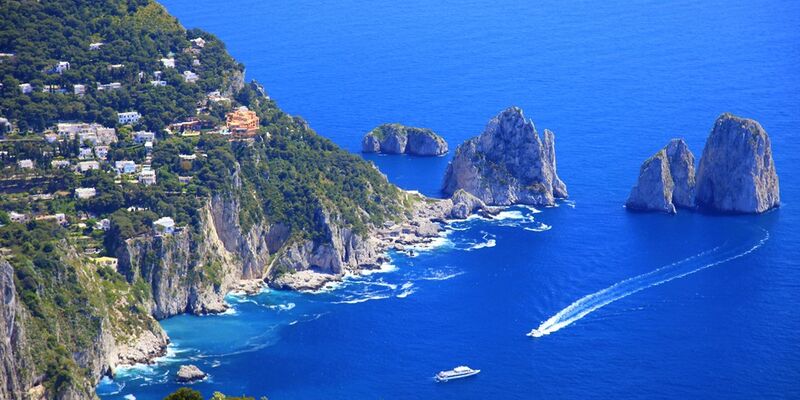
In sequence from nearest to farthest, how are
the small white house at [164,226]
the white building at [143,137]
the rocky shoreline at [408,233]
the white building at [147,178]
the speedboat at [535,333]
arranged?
the speedboat at [535,333], the small white house at [164,226], the white building at [147,178], the rocky shoreline at [408,233], the white building at [143,137]

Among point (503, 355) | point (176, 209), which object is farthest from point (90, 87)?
point (503, 355)

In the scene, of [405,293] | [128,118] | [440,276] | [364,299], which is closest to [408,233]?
[440,276]

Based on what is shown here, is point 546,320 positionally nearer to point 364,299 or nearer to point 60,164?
point 364,299

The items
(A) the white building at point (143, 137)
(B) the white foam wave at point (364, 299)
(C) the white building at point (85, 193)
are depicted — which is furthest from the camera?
(A) the white building at point (143, 137)

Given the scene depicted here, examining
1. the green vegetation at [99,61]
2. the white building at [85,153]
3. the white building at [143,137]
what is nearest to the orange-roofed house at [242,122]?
the green vegetation at [99,61]

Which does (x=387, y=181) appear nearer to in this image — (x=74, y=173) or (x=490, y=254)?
(x=490, y=254)

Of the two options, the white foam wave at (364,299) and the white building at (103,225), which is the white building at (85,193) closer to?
the white building at (103,225)

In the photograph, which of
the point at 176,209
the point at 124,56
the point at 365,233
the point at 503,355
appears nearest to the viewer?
the point at 503,355
